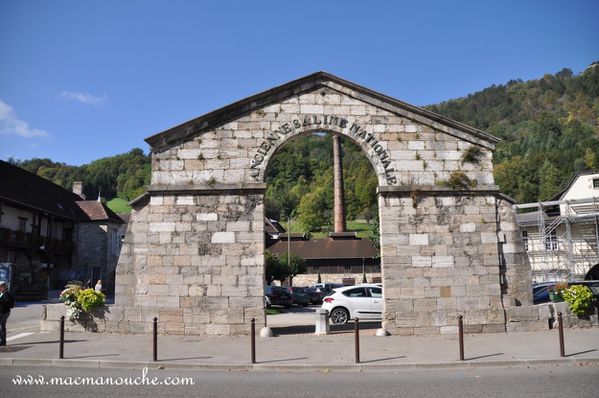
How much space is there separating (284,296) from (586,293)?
19915mm

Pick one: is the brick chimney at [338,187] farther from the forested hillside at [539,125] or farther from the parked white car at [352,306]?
the parked white car at [352,306]

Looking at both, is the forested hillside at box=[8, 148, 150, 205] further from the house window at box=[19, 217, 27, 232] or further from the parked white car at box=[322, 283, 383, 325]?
the parked white car at box=[322, 283, 383, 325]

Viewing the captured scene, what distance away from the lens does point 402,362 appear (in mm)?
9805

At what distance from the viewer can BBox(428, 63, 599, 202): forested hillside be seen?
84.4 metres

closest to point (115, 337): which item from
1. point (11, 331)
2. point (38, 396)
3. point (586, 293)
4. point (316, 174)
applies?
point (11, 331)

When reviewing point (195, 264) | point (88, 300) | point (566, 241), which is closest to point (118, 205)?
point (566, 241)

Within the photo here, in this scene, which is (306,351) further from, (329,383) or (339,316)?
(339,316)

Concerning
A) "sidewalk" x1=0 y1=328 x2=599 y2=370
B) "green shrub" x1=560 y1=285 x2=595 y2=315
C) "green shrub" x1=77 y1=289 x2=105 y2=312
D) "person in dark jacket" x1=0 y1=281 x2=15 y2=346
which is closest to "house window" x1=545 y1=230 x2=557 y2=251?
"green shrub" x1=560 y1=285 x2=595 y2=315

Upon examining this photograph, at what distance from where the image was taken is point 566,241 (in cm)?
3900

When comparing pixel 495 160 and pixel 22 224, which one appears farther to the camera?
pixel 495 160

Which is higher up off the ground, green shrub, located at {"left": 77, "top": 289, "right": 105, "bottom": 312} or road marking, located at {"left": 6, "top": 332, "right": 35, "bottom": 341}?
green shrub, located at {"left": 77, "top": 289, "right": 105, "bottom": 312}

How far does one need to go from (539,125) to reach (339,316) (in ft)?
351

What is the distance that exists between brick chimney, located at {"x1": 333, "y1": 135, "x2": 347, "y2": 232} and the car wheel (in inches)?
1563

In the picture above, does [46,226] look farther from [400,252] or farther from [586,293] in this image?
[586,293]
